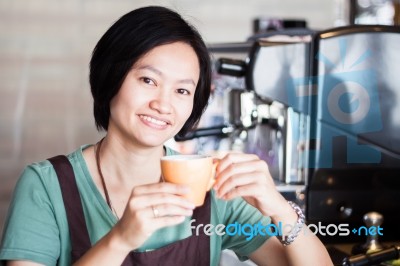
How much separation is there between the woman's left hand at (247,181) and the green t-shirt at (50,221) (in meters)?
0.16

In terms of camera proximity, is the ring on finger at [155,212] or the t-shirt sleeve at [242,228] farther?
the t-shirt sleeve at [242,228]

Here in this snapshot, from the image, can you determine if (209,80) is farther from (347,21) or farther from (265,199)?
(347,21)

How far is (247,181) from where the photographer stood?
0.80 meters

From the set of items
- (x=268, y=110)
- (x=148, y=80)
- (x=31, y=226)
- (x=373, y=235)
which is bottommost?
(x=373, y=235)

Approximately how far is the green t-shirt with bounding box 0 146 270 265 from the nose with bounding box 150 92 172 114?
18cm

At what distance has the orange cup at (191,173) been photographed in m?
0.70

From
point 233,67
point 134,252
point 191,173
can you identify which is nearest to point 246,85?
point 233,67

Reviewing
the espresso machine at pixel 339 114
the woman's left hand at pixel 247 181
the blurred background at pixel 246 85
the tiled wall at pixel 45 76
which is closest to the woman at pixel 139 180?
the woman's left hand at pixel 247 181

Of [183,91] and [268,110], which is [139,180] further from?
[268,110]

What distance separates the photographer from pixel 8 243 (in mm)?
864

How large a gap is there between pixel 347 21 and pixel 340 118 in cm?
186

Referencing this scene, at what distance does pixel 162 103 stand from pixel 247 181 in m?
0.17

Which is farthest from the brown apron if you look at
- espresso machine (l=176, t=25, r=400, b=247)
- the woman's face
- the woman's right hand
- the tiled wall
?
the tiled wall

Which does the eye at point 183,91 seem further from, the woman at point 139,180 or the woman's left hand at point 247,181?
the woman's left hand at point 247,181
